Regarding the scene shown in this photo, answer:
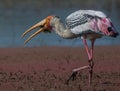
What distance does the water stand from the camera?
17.7 m

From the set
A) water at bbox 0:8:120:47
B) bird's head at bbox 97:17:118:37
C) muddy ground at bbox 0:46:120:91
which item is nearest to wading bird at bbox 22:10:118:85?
bird's head at bbox 97:17:118:37

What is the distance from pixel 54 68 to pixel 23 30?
21.1 feet

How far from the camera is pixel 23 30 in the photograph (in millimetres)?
19609

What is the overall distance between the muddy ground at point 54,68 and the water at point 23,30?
113 cm

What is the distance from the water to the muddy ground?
3.70ft

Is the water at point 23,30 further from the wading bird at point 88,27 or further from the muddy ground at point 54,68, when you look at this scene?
the wading bird at point 88,27

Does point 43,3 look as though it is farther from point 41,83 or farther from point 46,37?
point 41,83

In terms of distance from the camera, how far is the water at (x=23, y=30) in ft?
58.0

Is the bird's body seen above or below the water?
below

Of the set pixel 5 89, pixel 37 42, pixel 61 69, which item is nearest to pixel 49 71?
pixel 61 69

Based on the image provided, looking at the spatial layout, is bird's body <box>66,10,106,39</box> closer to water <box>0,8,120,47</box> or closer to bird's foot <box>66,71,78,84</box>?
bird's foot <box>66,71,78,84</box>

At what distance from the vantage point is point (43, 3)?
3053 centimetres

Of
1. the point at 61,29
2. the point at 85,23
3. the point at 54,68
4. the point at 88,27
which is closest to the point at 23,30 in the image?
the point at 54,68

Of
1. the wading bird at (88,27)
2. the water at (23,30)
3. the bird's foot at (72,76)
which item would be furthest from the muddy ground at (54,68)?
the water at (23,30)
